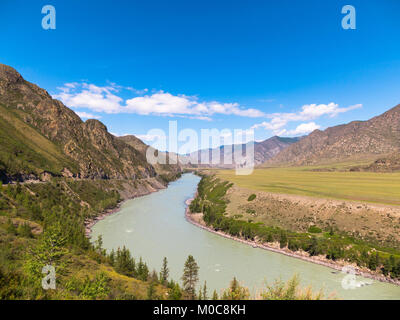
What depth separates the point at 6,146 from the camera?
92.2m

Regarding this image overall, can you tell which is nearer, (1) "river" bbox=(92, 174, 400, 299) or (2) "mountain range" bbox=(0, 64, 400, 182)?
(1) "river" bbox=(92, 174, 400, 299)

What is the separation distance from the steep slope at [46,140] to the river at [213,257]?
50.5m

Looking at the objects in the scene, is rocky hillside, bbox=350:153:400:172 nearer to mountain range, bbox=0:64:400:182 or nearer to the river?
mountain range, bbox=0:64:400:182

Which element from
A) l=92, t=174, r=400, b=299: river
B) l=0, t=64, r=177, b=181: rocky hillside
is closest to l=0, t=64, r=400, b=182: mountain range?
l=0, t=64, r=177, b=181: rocky hillside

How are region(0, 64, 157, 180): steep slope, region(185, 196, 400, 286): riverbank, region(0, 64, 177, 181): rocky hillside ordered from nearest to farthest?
region(185, 196, 400, 286): riverbank < region(0, 64, 177, 181): rocky hillside < region(0, 64, 157, 180): steep slope

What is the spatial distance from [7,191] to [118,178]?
8318 cm

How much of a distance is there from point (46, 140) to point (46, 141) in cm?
172

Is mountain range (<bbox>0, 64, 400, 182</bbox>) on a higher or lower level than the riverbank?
higher

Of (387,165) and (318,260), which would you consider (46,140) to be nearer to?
(318,260)

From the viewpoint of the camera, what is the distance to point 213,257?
47.8 m

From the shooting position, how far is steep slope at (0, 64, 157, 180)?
95175mm

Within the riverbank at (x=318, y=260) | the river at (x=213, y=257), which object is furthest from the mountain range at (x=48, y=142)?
the riverbank at (x=318, y=260)

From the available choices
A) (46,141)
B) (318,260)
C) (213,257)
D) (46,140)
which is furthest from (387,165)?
(46,140)
